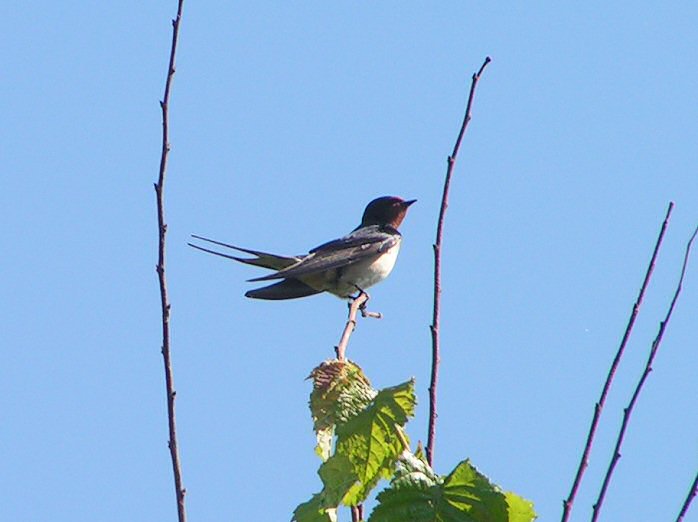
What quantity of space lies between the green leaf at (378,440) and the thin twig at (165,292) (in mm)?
394

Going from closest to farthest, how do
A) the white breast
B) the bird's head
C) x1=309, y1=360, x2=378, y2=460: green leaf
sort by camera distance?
x1=309, y1=360, x2=378, y2=460: green leaf
the white breast
the bird's head

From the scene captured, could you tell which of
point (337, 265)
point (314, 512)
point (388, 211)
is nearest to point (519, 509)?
point (314, 512)

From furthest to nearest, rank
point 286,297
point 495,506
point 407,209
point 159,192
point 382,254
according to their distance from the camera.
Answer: point 407,209
point 382,254
point 286,297
point 159,192
point 495,506

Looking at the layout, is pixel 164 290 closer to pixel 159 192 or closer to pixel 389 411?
pixel 159 192

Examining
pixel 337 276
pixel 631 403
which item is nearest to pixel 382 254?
pixel 337 276

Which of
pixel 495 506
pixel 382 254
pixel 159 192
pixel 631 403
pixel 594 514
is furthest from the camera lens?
pixel 382 254

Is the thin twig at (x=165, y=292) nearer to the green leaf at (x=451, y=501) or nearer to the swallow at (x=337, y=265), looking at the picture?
the green leaf at (x=451, y=501)

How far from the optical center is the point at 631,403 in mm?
2621

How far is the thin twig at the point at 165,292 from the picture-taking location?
2.18m

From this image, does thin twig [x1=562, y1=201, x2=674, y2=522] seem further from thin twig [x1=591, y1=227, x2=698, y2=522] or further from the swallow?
the swallow

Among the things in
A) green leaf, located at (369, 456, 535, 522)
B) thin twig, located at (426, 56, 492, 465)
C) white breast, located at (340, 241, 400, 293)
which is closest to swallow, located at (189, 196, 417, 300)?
white breast, located at (340, 241, 400, 293)

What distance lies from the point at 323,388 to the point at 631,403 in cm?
78

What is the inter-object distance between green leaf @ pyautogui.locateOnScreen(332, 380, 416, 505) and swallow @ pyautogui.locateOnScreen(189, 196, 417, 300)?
15.9 ft

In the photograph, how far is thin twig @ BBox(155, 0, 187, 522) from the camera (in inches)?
86.0
